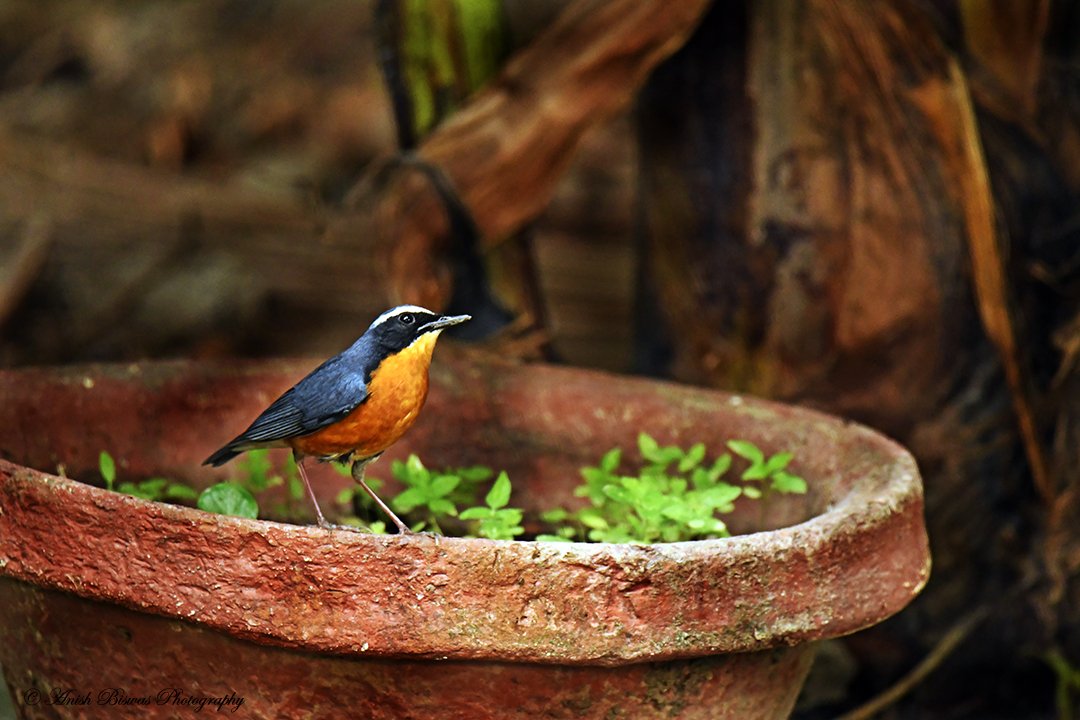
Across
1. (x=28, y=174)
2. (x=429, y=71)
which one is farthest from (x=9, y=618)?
(x=28, y=174)

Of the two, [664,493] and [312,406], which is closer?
[312,406]

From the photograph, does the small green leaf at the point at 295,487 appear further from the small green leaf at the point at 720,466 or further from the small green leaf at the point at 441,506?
the small green leaf at the point at 720,466

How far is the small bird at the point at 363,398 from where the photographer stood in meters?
2.67

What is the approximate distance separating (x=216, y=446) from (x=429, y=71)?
1.31 meters

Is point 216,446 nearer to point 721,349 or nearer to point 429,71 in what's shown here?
point 429,71

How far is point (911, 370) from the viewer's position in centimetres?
383

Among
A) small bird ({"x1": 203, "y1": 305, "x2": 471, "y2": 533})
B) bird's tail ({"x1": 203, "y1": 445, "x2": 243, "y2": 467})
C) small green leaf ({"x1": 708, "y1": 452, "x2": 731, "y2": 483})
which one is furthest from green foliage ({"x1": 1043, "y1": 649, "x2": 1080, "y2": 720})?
bird's tail ({"x1": 203, "y1": 445, "x2": 243, "y2": 467})

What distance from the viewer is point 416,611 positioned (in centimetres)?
216

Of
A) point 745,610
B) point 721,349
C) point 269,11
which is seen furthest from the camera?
point 269,11

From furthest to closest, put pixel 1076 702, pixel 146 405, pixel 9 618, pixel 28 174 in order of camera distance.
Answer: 1. pixel 28 174
2. pixel 1076 702
3. pixel 146 405
4. pixel 9 618

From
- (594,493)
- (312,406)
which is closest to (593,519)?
(594,493)

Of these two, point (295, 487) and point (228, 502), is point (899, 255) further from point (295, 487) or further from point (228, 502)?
point (228, 502)

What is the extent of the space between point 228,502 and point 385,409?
1.19 feet

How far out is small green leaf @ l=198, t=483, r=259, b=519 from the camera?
2684 millimetres
